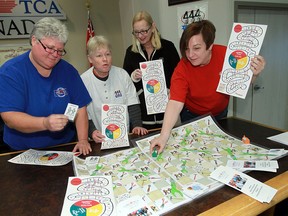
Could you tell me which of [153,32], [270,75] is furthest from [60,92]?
[270,75]

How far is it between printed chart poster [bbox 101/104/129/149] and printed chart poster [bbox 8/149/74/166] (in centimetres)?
23

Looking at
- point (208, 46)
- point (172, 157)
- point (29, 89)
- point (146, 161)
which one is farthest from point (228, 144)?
point (29, 89)

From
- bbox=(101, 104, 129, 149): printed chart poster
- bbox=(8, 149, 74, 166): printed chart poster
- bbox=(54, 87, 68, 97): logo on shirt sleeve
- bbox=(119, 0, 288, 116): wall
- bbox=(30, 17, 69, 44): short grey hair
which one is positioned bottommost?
bbox=(8, 149, 74, 166): printed chart poster

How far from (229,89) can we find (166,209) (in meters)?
0.85

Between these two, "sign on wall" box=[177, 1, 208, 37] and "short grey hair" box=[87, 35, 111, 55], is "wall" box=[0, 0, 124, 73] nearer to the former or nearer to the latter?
"sign on wall" box=[177, 1, 208, 37]

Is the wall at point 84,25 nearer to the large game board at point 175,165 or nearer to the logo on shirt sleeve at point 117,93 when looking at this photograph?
the logo on shirt sleeve at point 117,93

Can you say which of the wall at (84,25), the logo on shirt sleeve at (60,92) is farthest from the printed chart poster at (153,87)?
the wall at (84,25)

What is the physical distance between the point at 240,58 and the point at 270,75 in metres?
2.36

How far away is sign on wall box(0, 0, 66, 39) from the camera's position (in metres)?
3.12

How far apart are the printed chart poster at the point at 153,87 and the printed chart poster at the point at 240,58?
0.49 meters

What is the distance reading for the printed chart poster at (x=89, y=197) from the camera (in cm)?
79

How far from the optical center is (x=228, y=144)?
48.5 inches

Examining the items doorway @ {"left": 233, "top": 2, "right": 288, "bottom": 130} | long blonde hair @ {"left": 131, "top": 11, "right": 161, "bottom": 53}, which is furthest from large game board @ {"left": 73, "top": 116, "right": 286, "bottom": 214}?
doorway @ {"left": 233, "top": 2, "right": 288, "bottom": 130}

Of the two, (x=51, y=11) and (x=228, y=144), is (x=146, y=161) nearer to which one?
(x=228, y=144)
